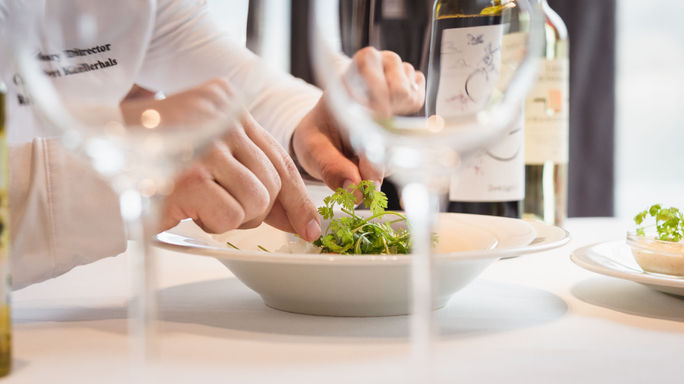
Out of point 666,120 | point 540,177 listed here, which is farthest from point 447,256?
point 666,120

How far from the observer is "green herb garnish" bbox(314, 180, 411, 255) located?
2.16ft

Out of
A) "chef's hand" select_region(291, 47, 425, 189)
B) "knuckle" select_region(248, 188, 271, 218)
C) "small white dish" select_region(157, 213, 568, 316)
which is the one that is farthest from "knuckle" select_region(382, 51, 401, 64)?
"knuckle" select_region(248, 188, 271, 218)

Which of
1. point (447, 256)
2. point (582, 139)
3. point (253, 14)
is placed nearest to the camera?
point (253, 14)

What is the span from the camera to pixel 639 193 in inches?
133

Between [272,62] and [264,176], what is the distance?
0.28 metres

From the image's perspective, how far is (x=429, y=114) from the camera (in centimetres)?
40

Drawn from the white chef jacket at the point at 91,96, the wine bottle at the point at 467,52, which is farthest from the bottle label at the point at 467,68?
the white chef jacket at the point at 91,96

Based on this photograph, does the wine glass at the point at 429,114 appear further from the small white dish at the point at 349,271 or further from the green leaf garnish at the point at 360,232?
the green leaf garnish at the point at 360,232

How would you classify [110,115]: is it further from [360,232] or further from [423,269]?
[360,232]

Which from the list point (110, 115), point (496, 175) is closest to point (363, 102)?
point (110, 115)

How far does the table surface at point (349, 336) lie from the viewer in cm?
45

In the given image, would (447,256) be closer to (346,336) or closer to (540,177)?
(346,336)

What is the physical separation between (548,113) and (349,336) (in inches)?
21.7

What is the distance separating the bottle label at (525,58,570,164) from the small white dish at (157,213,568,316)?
0.31 meters
